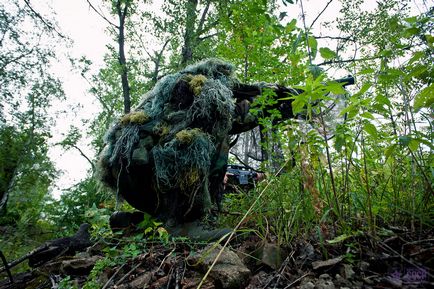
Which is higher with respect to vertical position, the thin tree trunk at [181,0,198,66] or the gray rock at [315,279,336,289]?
the thin tree trunk at [181,0,198,66]

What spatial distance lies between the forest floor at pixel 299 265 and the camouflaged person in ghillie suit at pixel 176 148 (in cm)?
55

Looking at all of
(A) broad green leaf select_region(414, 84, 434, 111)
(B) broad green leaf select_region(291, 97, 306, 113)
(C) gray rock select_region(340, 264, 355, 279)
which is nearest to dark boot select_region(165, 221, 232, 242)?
(C) gray rock select_region(340, 264, 355, 279)

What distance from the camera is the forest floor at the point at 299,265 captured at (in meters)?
0.92

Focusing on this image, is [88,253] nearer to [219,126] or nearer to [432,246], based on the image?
[219,126]

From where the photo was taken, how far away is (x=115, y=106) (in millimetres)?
14336

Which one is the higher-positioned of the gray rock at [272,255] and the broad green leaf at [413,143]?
the broad green leaf at [413,143]

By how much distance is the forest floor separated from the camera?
3.03ft

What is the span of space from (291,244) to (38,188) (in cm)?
1244

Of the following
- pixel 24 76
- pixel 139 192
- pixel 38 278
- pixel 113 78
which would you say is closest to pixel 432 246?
pixel 139 192

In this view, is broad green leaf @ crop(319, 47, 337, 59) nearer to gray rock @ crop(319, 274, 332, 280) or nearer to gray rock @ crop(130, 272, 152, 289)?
gray rock @ crop(319, 274, 332, 280)

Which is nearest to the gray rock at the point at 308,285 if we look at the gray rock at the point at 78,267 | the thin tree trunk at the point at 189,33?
the gray rock at the point at 78,267

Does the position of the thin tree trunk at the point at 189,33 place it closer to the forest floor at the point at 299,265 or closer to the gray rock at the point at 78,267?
the gray rock at the point at 78,267

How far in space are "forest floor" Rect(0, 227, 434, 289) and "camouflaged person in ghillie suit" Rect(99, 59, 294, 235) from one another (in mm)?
546

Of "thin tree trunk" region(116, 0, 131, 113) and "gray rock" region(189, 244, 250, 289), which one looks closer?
"gray rock" region(189, 244, 250, 289)
